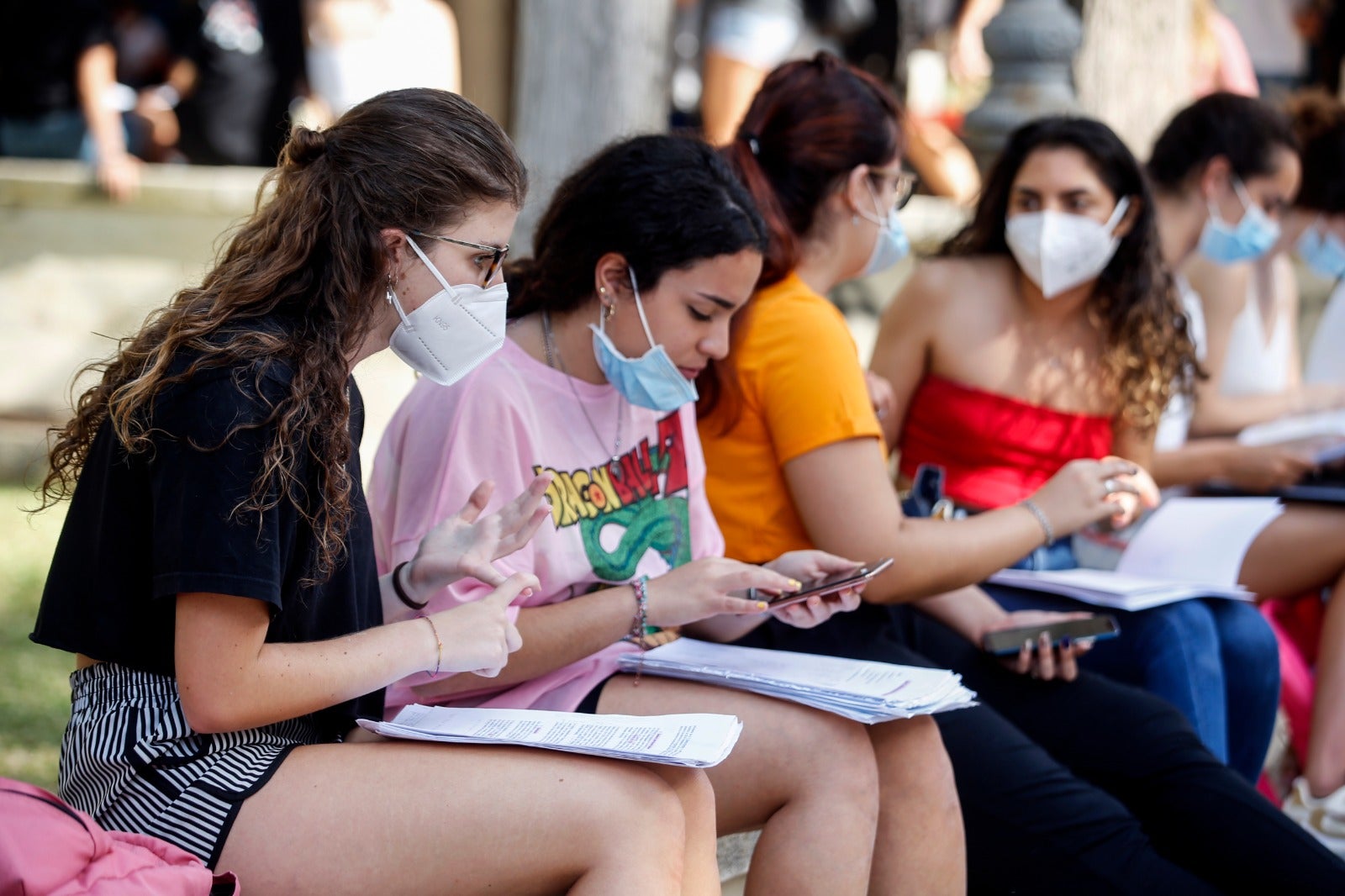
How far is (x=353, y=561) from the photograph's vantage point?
5.92 ft

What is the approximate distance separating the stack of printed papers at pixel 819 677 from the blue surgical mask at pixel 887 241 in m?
1.00

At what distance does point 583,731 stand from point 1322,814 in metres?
2.06

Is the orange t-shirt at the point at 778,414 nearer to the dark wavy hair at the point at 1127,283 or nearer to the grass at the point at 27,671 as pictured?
the dark wavy hair at the point at 1127,283

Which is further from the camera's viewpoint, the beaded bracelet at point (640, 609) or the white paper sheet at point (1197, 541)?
the white paper sheet at point (1197, 541)

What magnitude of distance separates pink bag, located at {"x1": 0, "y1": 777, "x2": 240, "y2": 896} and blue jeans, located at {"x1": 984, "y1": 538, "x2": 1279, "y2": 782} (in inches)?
79.3

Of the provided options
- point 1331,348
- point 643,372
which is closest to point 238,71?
point 1331,348

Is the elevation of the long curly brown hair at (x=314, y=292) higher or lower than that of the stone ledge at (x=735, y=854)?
higher

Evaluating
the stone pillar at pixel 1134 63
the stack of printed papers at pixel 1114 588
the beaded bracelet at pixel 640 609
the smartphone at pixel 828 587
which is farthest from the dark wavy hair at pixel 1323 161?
the beaded bracelet at pixel 640 609

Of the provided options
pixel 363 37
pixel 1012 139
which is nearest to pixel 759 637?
pixel 1012 139

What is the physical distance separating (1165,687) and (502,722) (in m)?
1.68

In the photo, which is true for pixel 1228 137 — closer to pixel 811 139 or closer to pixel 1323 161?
pixel 1323 161

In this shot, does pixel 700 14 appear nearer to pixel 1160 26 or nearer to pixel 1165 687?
pixel 1160 26

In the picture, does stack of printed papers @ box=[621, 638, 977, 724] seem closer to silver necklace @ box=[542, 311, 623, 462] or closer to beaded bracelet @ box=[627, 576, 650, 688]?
beaded bracelet @ box=[627, 576, 650, 688]

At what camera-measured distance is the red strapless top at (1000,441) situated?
315cm
